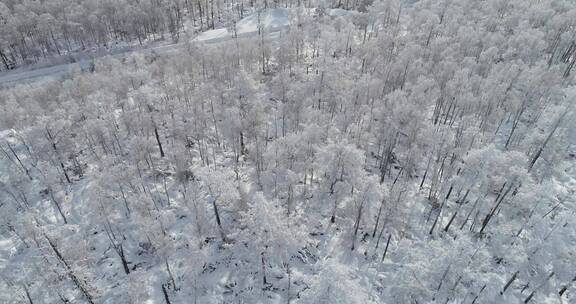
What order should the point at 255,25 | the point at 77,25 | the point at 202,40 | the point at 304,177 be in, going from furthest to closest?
the point at 255,25
the point at 202,40
the point at 77,25
the point at 304,177

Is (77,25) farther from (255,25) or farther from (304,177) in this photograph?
(304,177)

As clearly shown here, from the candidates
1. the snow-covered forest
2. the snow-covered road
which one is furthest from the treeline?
the snow-covered forest

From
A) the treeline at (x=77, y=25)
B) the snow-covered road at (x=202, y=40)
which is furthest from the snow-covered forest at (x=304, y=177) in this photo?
the treeline at (x=77, y=25)

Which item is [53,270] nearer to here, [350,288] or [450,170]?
[350,288]

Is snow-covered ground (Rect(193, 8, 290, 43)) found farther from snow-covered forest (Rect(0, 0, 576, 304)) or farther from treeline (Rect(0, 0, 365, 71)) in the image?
snow-covered forest (Rect(0, 0, 576, 304))

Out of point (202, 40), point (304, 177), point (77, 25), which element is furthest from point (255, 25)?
point (304, 177)

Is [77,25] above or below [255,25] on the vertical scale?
above
